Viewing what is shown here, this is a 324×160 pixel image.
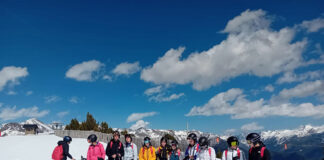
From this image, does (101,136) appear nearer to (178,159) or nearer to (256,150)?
(178,159)

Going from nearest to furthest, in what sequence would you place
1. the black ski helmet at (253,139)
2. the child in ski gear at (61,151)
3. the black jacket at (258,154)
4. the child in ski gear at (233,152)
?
the black jacket at (258,154), the black ski helmet at (253,139), the child in ski gear at (233,152), the child in ski gear at (61,151)

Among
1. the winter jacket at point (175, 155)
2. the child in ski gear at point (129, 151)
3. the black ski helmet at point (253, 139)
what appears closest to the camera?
the black ski helmet at point (253, 139)

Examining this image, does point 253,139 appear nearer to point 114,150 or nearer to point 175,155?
point 175,155

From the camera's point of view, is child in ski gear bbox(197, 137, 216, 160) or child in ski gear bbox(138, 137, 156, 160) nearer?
child in ski gear bbox(197, 137, 216, 160)

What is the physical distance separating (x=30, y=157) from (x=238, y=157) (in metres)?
17.5

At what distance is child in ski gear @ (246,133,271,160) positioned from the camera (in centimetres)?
695

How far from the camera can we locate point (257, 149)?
7094 mm

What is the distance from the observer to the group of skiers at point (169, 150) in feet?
23.5

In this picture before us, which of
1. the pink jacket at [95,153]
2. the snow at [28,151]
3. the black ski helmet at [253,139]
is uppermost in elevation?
the black ski helmet at [253,139]

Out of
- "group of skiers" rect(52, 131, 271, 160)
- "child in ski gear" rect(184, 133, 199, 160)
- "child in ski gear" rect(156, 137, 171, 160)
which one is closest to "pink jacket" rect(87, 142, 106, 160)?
"group of skiers" rect(52, 131, 271, 160)

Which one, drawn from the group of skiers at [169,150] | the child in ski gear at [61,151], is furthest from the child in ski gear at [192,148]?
the child in ski gear at [61,151]

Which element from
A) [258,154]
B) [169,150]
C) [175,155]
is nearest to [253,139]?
[258,154]

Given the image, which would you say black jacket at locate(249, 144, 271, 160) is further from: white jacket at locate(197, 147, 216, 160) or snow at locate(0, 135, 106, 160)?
snow at locate(0, 135, 106, 160)

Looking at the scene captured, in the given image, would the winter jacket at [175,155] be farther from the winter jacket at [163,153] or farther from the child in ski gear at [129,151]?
the child in ski gear at [129,151]
